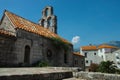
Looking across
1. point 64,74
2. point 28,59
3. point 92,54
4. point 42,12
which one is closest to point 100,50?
point 92,54

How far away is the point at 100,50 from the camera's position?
60.2 meters

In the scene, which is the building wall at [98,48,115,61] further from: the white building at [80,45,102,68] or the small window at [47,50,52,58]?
the small window at [47,50,52,58]

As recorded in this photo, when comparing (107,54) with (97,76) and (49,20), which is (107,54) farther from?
(97,76)

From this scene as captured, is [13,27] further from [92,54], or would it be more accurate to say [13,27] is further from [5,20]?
[92,54]

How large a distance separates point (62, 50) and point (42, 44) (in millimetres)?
4278

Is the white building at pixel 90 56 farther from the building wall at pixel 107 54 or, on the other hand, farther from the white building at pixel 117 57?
the white building at pixel 117 57

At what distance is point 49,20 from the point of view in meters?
26.0

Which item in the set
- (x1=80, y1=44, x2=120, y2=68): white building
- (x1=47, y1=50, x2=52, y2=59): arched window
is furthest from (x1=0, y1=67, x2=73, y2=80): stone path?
(x1=80, y1=44, x2=120, y2=68): white building

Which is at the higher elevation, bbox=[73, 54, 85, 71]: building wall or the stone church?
the stone church

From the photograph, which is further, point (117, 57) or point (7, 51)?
point (117, 57)

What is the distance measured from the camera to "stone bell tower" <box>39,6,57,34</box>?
82.8 feet

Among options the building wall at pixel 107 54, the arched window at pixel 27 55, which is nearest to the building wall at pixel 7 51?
the arched window at pixel 27 55

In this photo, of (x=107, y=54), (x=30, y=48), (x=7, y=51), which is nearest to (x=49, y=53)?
(x=30, y=48)

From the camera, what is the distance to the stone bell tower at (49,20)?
25250mm
